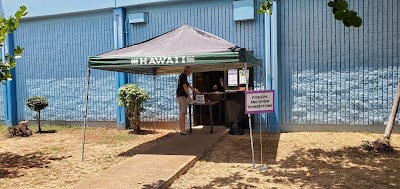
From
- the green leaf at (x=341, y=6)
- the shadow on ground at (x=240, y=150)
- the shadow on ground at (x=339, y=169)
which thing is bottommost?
the shadow on ground at (x=339, y=169)

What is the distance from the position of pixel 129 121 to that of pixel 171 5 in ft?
13.1

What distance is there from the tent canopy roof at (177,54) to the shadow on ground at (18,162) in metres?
2.29

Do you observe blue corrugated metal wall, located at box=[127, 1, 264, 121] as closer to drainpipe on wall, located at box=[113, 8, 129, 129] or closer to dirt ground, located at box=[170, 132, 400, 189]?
drainpipe on wall, located at box=[113, 8, 129, 129]

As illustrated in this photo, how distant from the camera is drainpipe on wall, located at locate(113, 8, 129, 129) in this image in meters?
11.1

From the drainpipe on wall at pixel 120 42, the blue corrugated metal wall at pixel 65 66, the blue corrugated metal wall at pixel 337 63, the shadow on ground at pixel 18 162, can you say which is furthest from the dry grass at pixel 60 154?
the blue corrugated metal wall at pixel 337 63

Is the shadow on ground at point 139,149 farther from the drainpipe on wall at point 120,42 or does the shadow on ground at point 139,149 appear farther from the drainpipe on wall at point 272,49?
the drainpipe on wall at point 272,49

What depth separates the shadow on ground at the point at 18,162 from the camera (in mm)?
6438

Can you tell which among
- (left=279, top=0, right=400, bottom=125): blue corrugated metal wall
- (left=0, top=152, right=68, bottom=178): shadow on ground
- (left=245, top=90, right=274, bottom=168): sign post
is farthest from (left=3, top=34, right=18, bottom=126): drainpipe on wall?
(left=245, top=90, right=274, bottom=168): sign post

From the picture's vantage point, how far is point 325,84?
9.65 meters

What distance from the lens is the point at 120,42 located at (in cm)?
1112

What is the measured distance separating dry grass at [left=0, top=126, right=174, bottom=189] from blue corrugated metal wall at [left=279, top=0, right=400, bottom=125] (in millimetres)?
4273

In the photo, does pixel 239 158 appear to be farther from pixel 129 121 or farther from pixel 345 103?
pixel 129 121

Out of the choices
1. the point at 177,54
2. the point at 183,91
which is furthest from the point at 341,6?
the point at 183,91

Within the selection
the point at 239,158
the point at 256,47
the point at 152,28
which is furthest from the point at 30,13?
the point at 239,158
